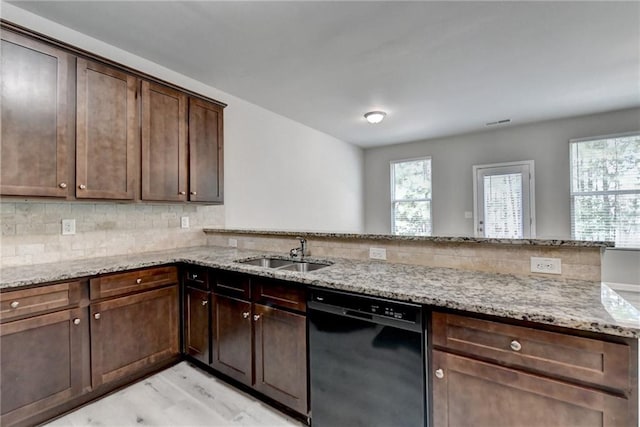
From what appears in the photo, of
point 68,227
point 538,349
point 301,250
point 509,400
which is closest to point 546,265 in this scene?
point 538,349

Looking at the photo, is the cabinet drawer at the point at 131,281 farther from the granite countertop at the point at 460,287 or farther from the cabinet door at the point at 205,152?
the cabinet door at the point at 205,152

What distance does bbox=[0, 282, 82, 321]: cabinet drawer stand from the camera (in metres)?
1.59

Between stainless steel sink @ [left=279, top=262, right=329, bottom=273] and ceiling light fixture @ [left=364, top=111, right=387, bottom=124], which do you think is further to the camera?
ceiling light fixture @ [left=364, top=111, right=387, bottom=124]

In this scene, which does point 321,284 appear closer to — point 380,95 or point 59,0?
point 59,0

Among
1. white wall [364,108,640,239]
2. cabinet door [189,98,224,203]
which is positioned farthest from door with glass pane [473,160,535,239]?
cabinet door [189,98,224,203]

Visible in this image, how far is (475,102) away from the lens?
3.94 m

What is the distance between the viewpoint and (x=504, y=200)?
527 cm

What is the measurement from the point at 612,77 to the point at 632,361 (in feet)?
12.2

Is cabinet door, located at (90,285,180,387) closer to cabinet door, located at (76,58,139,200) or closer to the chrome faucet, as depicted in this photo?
cabinet door, located at (76,58,139,200)

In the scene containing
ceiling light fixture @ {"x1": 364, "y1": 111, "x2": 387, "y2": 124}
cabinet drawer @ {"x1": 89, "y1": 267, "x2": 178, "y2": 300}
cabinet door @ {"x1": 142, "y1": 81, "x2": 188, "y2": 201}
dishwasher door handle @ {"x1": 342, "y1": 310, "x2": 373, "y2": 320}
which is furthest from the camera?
ceiling light fixture @ {"x1": 364, "y1": 111, "x2": 387, "y2": 124}

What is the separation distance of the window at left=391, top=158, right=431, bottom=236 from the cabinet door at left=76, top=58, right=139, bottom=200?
5008 mm

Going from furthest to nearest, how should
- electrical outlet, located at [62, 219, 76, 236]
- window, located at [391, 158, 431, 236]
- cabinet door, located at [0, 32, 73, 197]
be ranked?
window, located at [391, 158, 431, 236], electrical outlet, located at [62, 219, 76, 236], cabinet door, located at [0, 32, 73, 197]

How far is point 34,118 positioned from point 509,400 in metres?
2.83

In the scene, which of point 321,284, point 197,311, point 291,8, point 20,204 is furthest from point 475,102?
point 20,204
